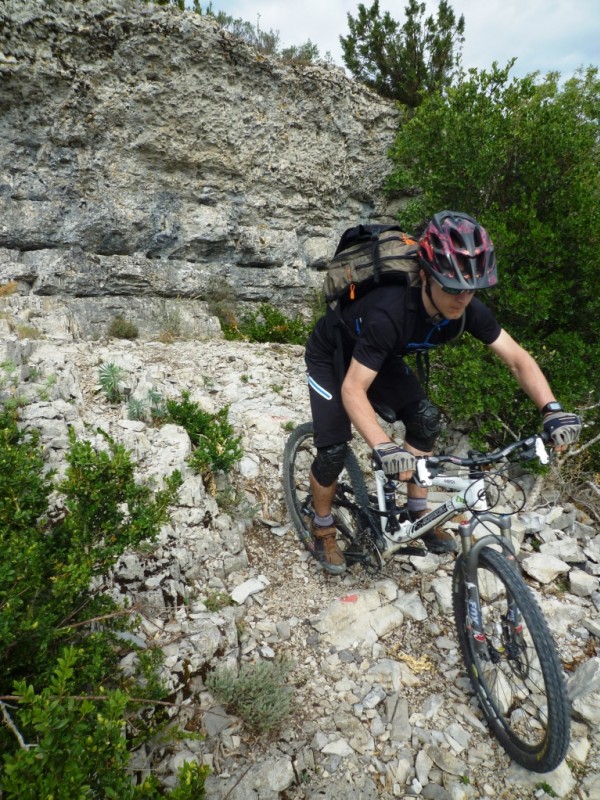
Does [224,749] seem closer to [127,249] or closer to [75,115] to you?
[127,249]

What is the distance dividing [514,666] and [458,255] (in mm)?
2489

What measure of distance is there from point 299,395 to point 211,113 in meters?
7.91

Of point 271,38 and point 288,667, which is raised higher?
point 271,38

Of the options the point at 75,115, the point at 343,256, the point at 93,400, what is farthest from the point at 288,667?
the point at 75,115

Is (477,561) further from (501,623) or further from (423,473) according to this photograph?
(423,473)

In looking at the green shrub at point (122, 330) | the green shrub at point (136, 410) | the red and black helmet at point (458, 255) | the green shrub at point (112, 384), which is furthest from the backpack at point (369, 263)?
the green shrub at point (122, 330)

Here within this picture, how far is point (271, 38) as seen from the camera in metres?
13.0

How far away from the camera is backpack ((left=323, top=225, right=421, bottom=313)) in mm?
3041

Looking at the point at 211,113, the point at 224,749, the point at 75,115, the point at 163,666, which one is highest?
Result: the point at 211,113

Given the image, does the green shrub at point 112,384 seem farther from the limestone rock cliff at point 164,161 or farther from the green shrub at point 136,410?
the limestone rock cliff at point 164,161

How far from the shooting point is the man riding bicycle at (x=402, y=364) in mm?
2717

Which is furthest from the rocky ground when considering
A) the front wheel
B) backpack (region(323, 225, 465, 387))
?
backpack (region(323, 225, 465, 387))

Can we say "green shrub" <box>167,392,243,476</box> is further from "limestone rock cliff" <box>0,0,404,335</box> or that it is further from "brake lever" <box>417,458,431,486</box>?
"limestone rock cliff" <box>0,0,404,335</box>

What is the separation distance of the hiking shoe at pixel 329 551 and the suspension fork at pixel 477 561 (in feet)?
4.37
